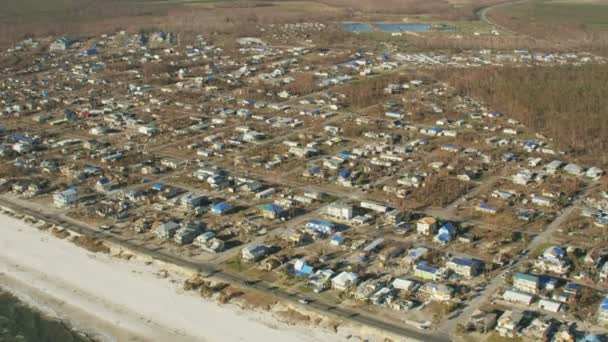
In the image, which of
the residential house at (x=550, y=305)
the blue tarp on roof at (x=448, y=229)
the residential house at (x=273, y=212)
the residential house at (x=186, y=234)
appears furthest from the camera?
the residential house at (x=273, y=212)

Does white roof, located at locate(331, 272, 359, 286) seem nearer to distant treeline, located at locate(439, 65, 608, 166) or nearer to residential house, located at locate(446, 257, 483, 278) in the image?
residential house, located at locate(446, 257, 483, 278)

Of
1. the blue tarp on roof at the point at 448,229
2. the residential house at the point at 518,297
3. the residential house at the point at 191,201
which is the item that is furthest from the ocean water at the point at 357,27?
the residential house at the point at 518,297

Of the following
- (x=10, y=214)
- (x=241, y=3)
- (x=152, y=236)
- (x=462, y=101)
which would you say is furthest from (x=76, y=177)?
(x=241, y=3)

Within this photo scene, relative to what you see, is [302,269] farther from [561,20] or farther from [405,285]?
[561,20]

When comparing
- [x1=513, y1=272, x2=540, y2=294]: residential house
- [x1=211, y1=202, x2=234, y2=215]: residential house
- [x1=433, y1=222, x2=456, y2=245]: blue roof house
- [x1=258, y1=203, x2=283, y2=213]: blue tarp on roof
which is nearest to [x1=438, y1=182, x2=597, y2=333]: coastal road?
[x1=513, y1=272, x2=540, y2=294]: residential house

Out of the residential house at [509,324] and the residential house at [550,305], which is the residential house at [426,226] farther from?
the residential house at [509,324]

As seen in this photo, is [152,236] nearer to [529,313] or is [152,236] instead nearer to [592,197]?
[529,313]
